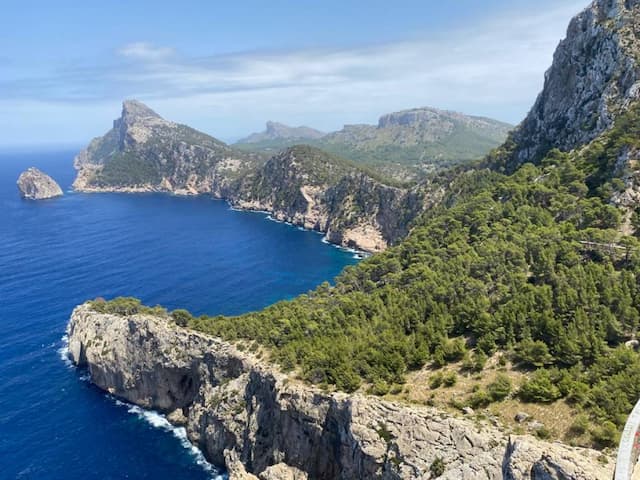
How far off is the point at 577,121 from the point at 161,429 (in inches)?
3971

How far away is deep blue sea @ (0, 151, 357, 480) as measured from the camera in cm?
6256

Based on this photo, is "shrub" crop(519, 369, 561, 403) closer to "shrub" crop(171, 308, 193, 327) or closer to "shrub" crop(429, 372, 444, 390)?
"shrub" crop(429, 372, 444, 390)

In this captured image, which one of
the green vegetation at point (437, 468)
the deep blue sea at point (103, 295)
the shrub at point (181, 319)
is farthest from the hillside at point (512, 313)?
the deep blue sea at point (103, 295)

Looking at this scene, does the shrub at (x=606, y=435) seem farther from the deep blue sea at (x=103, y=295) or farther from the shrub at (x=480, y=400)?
the deep blue sea at (x=103, y=295)

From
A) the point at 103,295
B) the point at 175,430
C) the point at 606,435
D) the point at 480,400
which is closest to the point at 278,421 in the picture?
the point at 175,430

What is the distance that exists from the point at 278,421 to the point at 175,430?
22922 millimetres

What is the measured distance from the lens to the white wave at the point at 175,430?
60875 millimetres

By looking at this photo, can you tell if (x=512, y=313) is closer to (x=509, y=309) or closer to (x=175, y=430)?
(x=509, y=309)

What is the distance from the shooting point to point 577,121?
323ft

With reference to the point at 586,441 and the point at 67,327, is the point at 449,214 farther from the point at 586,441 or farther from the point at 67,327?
the point at 67,327

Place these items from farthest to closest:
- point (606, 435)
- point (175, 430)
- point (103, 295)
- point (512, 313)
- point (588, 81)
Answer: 1. point (103, 295)
2. point (588, 81)
3. point (175, 430)
4. point (512, 313)
5. point (606, 435)

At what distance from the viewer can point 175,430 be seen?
68625 mm

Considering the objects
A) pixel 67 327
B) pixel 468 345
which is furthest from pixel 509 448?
pixel 67 327

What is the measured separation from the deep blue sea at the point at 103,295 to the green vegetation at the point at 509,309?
65.4ft
